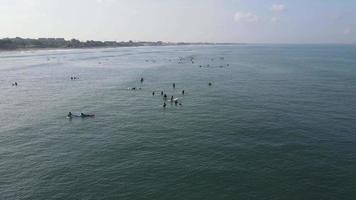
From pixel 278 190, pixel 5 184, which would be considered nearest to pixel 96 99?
pixel 5 184

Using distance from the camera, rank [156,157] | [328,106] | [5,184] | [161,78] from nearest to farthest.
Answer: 1. [5,184]
2. [156,157]
3. [328,106]
4. [161,78]

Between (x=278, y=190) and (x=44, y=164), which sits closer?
(x=278, y=190)

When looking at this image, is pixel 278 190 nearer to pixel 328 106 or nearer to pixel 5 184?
pixel 5 184

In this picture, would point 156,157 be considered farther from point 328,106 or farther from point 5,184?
point 328,106

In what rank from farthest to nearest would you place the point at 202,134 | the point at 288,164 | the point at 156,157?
the point at 202,134, the point at 156,157, the point at 288,164

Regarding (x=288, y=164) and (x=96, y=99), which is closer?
(x=288, y=164)

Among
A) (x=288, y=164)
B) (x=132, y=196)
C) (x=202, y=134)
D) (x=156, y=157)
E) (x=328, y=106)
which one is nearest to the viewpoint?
(x=132, y=196)

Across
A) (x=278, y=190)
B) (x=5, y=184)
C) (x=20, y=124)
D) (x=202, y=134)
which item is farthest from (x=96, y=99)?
(x=278, y=190)

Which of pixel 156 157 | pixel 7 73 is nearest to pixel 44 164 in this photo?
pixel 156 157

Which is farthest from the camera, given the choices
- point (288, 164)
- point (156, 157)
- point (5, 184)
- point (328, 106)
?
point (328, 106)
